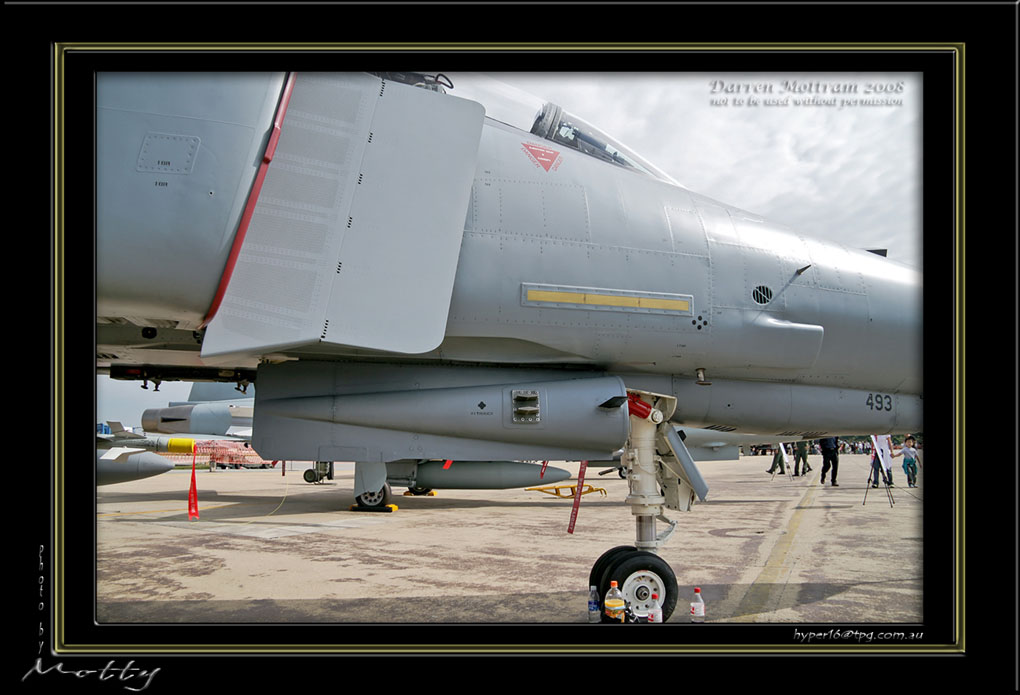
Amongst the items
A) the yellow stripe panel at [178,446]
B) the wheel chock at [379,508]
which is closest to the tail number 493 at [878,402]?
the wheel chock at [379,508]

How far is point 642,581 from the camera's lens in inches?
188

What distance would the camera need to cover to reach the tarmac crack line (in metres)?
5.60

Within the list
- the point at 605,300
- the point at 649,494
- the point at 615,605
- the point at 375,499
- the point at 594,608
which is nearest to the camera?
the point at 615,605

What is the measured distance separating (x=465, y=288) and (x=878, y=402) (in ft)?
12.8

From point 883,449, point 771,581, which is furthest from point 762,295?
point 883,449

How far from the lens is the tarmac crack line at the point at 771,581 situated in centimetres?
560

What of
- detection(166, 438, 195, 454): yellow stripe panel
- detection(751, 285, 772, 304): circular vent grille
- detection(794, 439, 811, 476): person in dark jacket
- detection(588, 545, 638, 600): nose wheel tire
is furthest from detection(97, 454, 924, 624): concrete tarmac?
detection(794, 439, 811, 476): person in dark jacket

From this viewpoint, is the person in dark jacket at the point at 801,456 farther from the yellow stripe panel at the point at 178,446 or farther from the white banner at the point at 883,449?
the yellow stripe panel at the point at 178,446

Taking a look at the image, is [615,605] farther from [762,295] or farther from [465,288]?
[762,295]
